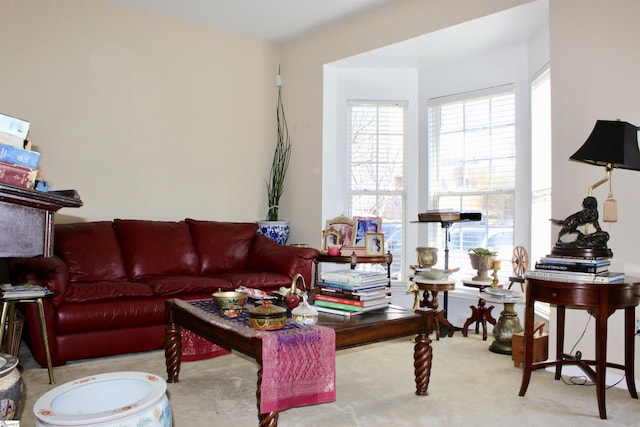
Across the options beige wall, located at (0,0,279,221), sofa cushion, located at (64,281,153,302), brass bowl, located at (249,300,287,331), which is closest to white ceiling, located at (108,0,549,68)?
beige wall, located at (0,0,279,221)

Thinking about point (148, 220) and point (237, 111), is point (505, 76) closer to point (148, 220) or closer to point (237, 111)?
point (237, 111)

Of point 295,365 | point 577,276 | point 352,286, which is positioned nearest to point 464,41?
point 577,276

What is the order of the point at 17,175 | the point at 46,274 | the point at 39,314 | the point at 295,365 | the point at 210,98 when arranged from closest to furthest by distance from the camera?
the point at 17,175
the point at 295,365
the point at 39,314
the point at 46,274
the point at 210,98

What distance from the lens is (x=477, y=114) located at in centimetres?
475

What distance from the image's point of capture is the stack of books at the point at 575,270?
2635mm

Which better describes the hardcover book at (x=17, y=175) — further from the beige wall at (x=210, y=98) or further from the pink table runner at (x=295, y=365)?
the beige wall at (x=210, y=98)

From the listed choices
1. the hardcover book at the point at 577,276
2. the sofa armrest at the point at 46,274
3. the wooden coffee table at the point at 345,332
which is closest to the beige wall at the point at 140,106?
the sofa armrest at the point at 46,274

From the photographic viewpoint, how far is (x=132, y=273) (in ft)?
13.4

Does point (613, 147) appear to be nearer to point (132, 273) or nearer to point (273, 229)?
point (273, 229)

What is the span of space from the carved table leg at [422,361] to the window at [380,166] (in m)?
2.42

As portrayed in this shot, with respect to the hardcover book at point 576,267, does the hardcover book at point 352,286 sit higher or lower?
lower

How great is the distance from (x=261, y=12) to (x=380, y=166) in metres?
1.96

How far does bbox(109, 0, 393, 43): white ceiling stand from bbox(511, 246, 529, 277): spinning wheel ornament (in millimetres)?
2562

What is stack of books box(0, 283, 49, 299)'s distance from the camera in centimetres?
277
